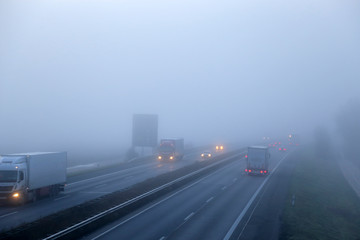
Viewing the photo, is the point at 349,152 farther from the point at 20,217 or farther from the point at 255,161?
the point at 20,217

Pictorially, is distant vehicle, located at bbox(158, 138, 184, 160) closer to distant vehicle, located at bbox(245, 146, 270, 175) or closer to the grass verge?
distant vehicle, located at bbox(245, 146, 270, 175)

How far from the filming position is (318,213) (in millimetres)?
26984

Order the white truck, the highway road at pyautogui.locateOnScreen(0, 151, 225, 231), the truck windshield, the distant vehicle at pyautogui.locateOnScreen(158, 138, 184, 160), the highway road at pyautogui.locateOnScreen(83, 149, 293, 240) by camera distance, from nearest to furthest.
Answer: the highway road at pyautogui.locateOnScreen(83, 149, 293, 240) → the highway road at pyautogui.locateOnScreen(0, 151, 225, 231) → the white truck → the truck windshield → the distant vehicle at pyautogui.locateOnScreen(158, 138, 184, 160)

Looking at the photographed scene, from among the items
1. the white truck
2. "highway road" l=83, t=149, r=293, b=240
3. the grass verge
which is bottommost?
the grass verge

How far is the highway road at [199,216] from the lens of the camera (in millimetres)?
17719

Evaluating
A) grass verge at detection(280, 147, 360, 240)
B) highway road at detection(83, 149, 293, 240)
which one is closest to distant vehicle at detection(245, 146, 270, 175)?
grass verge at detection(280, 147, 360, 240)

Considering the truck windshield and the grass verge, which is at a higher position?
the truck windshield

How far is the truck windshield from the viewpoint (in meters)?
25.4

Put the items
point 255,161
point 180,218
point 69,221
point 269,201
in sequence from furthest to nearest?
1. point 255,161
2. point 269,201
3. point 180,218
4. point 69,221

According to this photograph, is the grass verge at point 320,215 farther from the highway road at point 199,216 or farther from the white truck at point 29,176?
the white truck at point 29,176

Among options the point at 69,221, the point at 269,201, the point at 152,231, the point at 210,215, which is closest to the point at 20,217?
the point at 69,221

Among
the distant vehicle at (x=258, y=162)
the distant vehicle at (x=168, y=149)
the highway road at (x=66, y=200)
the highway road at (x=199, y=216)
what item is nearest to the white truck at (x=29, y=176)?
the highway road at (x=66, y=200)

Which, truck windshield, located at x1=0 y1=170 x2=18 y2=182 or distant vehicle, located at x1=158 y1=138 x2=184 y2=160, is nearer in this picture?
truck windshield, located at x1=0 y1=170 x2=18 y2=182

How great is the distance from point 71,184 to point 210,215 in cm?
1961
